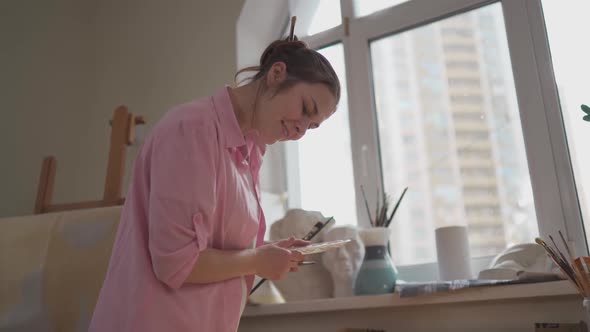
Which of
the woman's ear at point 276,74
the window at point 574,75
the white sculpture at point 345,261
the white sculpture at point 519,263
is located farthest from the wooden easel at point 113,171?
the window at point 574,75

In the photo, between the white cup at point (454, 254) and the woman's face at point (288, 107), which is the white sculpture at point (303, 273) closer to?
the white cup at point (454, 254)

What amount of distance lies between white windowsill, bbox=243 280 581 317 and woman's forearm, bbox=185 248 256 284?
0.66 metres

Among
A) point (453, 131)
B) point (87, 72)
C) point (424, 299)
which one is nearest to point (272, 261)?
point (424, 299)

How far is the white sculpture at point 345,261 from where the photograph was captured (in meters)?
1.48

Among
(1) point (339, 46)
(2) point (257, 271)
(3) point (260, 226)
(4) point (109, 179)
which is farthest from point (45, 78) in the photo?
(2) point (257, 271)

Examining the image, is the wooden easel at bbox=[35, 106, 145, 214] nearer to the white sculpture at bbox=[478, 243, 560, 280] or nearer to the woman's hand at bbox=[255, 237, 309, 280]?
the woman's hand at bbox=[255, 237, 309, 280]

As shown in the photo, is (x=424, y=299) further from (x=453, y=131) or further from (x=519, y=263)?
(x=453, y=131)

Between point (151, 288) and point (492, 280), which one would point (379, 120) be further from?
point (151, 288)

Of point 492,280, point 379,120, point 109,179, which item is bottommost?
point 492,280

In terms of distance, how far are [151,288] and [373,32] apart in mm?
1400

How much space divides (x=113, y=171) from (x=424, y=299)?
108cm

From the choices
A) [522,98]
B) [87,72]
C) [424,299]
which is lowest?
[424,299]

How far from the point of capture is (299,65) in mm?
878

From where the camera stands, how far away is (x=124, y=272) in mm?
771
